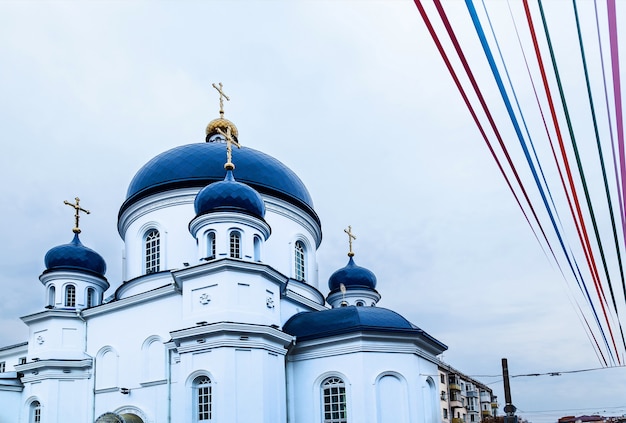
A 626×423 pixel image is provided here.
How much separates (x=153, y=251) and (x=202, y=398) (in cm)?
629

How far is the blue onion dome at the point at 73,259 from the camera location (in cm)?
2083

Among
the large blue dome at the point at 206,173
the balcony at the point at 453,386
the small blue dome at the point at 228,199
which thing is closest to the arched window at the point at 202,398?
the small blue dome at the point at 228,199

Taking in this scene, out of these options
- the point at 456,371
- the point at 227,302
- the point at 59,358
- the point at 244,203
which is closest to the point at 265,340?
the point at 227,302

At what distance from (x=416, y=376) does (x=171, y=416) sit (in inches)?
261

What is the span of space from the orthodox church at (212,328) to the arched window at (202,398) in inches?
1.5

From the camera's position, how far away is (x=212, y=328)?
1528 centimetres

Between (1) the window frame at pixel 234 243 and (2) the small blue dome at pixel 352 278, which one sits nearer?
(1) the window frame at pixel 234 243

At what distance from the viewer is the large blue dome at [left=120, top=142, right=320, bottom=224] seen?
20.5m

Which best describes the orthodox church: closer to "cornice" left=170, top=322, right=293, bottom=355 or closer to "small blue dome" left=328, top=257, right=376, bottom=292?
"cornice" left=170, top=322, right=293, bottom=355

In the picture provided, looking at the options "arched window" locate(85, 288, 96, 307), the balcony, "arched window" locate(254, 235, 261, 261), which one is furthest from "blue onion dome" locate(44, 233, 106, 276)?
the balcony

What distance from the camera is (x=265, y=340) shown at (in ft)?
52.2

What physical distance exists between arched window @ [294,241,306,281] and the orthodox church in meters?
0.07

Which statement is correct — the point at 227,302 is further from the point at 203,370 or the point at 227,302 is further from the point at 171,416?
the point at 171,416

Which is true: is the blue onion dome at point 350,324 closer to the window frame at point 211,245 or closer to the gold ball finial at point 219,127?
the window frame at point 211,245
